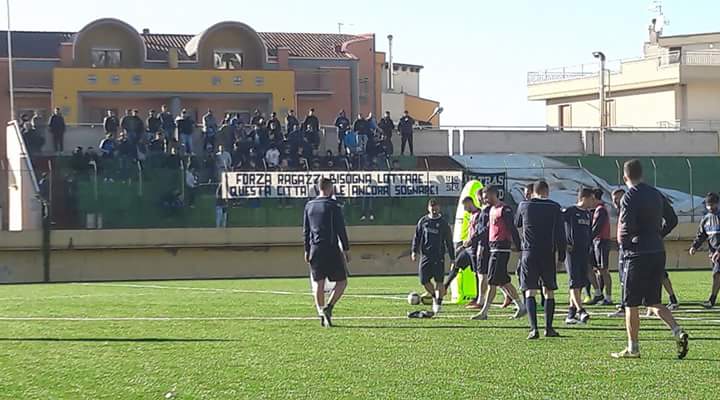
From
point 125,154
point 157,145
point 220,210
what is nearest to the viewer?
point 125,154

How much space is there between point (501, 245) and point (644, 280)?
4.47 metres

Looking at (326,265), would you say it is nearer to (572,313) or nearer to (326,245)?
(326,245)

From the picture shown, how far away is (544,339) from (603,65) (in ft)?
150

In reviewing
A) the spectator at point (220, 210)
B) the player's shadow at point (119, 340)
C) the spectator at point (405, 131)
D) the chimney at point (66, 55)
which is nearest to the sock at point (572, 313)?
the player's shadow at point (119, 340)

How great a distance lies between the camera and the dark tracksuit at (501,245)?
16.4 meters

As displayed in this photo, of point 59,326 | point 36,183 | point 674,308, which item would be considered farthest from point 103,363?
point 36,183

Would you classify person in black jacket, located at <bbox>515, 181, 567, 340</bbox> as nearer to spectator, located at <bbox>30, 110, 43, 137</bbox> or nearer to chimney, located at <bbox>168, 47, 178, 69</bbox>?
spectator, located at <bbox>30, 110, 43, 137</bbox>

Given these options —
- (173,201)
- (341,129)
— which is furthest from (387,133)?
(173,201)

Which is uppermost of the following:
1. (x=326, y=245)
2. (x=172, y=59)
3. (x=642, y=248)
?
(x=172, y=59)

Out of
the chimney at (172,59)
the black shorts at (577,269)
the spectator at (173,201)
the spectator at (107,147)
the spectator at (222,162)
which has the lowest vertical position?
the black shorts at (577,269)

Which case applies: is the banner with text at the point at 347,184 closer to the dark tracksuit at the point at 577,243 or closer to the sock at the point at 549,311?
the dark tracksuit at the point at 577,243

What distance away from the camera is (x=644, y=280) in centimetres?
1206

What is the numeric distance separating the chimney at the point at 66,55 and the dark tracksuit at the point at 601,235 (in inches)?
1431

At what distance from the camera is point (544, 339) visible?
45.9ft
